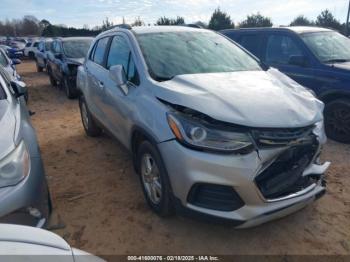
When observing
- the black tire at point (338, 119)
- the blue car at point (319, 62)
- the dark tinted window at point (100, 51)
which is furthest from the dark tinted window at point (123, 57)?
the black tire at point (338, 119)

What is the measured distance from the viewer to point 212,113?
8.99 feet

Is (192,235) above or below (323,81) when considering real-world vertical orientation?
→ below

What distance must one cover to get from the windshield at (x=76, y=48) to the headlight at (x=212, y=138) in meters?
8.58

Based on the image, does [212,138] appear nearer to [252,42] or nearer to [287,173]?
[287,173]

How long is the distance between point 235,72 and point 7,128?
233cm

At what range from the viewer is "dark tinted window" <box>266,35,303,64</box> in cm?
602

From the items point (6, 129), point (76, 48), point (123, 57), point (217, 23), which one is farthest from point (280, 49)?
point (217, 23)

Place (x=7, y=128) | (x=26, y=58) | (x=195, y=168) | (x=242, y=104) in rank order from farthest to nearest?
(x=26, y=58) → (x=7, y=128) → (x=242, y=104) → (x=195, y=168)

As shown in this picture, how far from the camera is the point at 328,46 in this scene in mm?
5906

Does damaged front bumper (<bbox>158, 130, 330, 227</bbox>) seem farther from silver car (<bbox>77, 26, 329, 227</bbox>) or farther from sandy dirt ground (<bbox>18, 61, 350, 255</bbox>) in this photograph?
sandy dirt ground (<bbox>18, 61, 350, 255</bbox>)

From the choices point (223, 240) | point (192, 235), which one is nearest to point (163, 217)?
point (192, 235)

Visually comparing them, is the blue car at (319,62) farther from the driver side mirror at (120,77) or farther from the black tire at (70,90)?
the black tire at (70,90)

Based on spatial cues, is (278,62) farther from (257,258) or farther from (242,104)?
(257,258)

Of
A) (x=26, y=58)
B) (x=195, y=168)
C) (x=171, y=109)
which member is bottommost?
(x=26, y=58)
